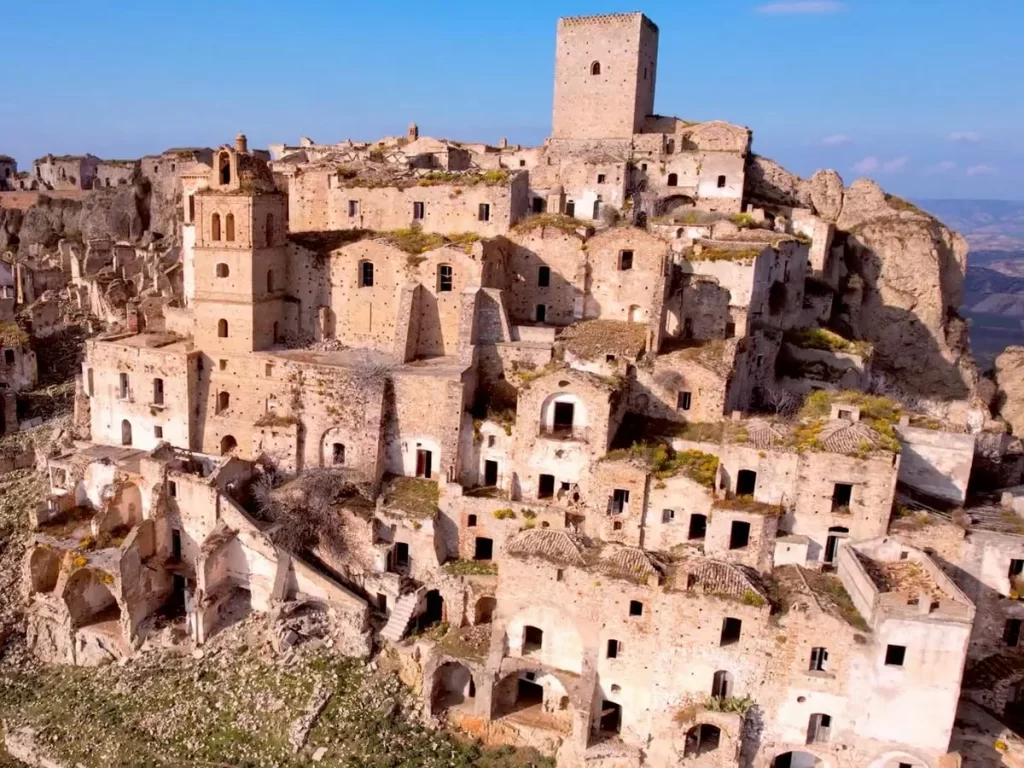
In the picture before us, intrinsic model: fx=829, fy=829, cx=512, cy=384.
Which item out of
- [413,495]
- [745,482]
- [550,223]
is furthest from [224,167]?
[745,482]

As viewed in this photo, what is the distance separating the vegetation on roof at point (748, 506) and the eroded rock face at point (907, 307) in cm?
2079

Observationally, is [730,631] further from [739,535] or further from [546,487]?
[546,487]

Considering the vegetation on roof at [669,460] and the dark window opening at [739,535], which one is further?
the vegetation on roof at [669,460]

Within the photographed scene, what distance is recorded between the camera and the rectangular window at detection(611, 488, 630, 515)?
88.5 feet

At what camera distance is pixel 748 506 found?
2536 centimetres

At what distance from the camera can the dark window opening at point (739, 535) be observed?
25.6 meters

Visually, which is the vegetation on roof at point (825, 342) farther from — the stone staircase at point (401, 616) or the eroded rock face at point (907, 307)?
the stone staircase at point (401, 616)

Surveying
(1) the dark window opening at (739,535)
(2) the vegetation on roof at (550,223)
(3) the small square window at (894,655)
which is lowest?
(3) the small square window at (894,655)

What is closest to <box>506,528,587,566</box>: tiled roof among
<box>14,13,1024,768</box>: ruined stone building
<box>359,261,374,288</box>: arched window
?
<box>14,13,1024,768</box>: ruined stone building

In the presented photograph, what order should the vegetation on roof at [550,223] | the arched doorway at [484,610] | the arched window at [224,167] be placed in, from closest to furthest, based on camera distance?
the arched doorway at [484,610] < the arched window at [224,167] < the vegetation on roof at [550,223]

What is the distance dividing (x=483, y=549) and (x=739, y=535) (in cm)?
882

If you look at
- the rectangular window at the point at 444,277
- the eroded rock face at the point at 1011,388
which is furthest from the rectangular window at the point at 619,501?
the eroded rock face at the point at 1011,388

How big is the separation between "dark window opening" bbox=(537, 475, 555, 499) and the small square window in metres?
11.7

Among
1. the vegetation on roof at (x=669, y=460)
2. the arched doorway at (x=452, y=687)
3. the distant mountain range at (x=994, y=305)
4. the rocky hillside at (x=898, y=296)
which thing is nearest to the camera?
the arched doorway at (x=452, y=687)
